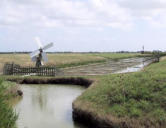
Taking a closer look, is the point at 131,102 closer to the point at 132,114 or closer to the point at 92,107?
the point at 132,114

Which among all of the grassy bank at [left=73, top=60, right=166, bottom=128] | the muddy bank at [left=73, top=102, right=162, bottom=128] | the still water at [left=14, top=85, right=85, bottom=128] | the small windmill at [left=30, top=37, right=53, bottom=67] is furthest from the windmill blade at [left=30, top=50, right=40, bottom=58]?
the muddy bank at [left=73, top=102, right=162, bottom=128]

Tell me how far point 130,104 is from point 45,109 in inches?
187

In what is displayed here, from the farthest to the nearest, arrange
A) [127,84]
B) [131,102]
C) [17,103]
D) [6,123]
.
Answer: [17,103] < [127,84] < [131,102] < [6,123]

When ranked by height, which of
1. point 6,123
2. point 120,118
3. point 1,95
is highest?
point 1,95

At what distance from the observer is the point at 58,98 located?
15.0 m

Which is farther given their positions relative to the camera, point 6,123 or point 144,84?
point 144,84

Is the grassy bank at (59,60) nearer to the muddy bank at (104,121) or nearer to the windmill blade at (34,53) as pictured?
the windmill blade at (34,53)

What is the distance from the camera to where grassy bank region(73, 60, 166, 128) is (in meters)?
8.12

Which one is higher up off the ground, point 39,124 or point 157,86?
point 157,86

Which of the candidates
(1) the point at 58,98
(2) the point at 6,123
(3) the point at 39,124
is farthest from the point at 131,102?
(1) the point at 58,98

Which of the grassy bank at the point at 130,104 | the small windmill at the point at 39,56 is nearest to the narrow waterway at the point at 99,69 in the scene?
the small windmill at the point at 39,56

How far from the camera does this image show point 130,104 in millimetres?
9328

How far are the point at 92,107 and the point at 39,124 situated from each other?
2.23 meters

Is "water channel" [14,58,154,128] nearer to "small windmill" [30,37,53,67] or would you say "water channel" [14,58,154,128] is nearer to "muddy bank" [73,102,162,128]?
"muddy bank" [73,102,162,128]
